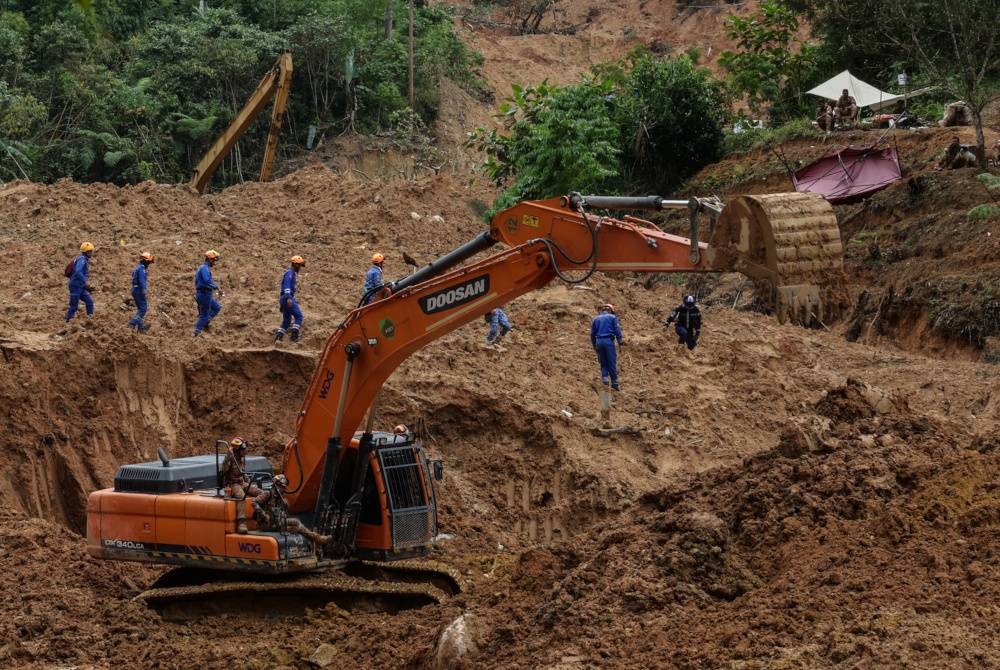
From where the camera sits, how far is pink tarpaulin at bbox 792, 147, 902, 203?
27938 mm

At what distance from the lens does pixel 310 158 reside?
37312 mm

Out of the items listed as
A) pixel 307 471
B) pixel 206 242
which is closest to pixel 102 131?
pixel 206 242

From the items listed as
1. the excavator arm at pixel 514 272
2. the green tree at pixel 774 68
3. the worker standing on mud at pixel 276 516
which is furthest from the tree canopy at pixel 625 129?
the worker standing on mud at pixel 276 516

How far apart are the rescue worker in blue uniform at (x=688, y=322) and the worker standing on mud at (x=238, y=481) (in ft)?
31.5

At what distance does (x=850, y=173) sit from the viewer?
28.4m

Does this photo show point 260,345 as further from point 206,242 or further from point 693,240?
point 693,240

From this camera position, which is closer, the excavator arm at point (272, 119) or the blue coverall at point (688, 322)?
the blue coverall at point (688, 322)

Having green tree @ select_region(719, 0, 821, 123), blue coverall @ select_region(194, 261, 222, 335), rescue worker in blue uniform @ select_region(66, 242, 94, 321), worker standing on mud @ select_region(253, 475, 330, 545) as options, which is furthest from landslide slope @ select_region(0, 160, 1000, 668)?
green tree @ select_region(719, 0, 821, 123)

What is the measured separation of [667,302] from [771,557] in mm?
14494

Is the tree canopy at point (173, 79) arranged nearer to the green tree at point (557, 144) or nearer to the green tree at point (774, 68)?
the green tree at point (557, 144)

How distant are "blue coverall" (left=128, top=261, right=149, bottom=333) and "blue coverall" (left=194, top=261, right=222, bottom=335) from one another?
729 millimetres

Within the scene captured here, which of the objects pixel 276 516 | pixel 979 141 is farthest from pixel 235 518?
pixel 979 141

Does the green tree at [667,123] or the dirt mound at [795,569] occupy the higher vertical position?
the green tree at [667,123]

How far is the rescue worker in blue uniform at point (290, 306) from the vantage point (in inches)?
725
